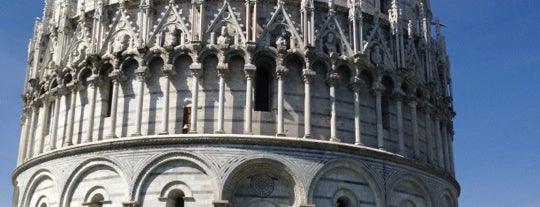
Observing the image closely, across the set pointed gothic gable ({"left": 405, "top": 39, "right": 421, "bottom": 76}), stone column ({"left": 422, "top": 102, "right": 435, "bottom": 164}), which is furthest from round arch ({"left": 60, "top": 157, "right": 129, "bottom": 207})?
stone column ({"left": 422, "top": 102, "right": 435, "bottom": 164})

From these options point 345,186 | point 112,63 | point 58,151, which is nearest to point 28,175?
point 58,151

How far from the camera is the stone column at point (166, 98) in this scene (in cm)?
2137

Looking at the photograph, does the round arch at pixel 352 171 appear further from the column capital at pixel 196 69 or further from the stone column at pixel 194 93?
the column capital at pixel 196 69

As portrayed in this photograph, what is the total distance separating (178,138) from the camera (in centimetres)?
2084

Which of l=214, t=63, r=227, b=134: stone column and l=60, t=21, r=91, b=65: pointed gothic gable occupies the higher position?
l=60, t=21, r=91, b=65: pointed gothic gable

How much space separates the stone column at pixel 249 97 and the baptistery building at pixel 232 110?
0.04 m

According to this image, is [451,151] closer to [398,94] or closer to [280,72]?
[398,94]

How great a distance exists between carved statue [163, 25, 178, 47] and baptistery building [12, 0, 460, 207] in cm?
7

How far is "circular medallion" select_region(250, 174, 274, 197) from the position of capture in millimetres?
20766

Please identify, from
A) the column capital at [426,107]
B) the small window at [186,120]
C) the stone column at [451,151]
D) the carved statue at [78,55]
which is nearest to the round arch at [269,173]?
the small window at [186,120]

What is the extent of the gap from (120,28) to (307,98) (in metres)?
6.69

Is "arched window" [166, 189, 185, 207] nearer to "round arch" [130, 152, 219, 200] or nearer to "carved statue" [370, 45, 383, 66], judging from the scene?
"round arch" [130, 152, 219, 200]

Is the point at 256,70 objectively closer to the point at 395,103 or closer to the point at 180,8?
the point at 180,8

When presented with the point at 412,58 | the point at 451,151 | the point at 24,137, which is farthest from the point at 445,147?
the point at 24,137
